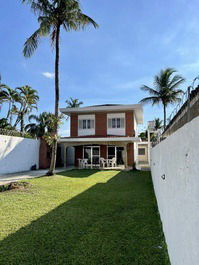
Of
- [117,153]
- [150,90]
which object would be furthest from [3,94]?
[150,90]

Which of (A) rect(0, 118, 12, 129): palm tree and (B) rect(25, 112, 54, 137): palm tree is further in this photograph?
(B) rect(25, 112, 54, 137): palm tree

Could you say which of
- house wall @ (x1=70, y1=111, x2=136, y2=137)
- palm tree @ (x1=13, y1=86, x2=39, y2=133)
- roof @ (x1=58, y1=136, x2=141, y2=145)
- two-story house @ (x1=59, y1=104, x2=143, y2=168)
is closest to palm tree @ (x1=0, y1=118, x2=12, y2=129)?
palm tree @ (x1=13, y1=86, x2=39, y2=133)

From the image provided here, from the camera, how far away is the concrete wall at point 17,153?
12750 millimetres

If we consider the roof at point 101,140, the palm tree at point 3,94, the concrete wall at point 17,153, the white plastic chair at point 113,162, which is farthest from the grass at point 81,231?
the palm tree at point 3,94

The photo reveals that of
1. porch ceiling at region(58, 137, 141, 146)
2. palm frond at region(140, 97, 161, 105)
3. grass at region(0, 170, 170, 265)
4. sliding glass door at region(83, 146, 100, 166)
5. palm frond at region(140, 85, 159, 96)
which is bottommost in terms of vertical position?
grass at region(0, 170, 170, 265)

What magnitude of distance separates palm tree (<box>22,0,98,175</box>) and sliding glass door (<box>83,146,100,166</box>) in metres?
7.42

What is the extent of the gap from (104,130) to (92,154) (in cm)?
284

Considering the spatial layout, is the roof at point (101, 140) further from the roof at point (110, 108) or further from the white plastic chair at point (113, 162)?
the roof at point (110, 108)

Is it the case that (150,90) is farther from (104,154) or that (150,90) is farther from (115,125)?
(104,154)

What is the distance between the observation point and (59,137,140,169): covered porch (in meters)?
17.0

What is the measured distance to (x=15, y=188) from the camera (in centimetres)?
758

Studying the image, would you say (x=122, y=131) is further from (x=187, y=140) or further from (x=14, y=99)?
(x=187, y=140)

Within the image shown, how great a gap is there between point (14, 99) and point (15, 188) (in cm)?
1559

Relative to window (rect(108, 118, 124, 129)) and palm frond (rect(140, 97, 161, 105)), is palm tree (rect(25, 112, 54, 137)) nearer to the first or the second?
window (rect(108, 118, 124, 129))
